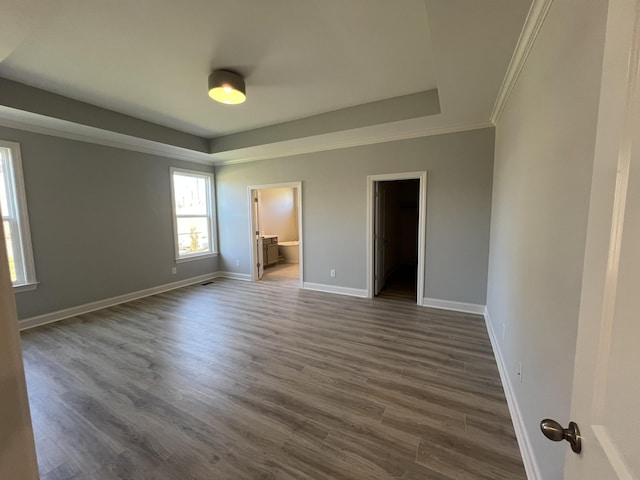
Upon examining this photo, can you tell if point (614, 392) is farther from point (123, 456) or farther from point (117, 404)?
point (117, 404)

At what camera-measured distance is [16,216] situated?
3311 mm

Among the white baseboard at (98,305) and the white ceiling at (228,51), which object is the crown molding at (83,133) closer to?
the white ceiling at (228,51)

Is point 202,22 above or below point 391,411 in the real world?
above

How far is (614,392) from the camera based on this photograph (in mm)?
517

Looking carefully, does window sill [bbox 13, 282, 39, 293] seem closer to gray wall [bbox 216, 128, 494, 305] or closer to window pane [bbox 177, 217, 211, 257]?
window pane [bbox 177, 217, 211, 257]

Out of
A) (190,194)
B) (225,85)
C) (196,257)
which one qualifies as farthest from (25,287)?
(225,85)

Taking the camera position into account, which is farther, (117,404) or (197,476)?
(117,404)

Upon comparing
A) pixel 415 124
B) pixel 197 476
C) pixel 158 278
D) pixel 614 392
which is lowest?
pixel 197 476

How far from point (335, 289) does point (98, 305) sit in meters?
3.74

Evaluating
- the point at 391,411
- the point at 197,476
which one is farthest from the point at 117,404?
the point at 391,411

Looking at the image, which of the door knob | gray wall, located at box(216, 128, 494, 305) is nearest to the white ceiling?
gray wall, located at box(216, 128, 494, 305)

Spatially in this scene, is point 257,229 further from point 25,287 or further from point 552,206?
point 552,206

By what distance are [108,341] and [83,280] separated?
4.97 ft

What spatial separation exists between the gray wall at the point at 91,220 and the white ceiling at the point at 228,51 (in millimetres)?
985
